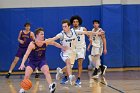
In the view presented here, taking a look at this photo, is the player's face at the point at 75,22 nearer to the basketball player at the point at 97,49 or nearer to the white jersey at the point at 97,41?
the basketball player at the point at 97,49

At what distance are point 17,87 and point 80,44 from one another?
2492mm

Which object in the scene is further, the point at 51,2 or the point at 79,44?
the point at 51,2

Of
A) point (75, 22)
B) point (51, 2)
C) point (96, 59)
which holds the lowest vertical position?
point (96, 59)

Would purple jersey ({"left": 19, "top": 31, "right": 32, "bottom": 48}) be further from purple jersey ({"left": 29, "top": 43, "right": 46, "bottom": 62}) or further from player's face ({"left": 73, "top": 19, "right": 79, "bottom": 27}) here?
purple jersey ({"left": 29, "top": 43, "right": 46, "bottom": 62})

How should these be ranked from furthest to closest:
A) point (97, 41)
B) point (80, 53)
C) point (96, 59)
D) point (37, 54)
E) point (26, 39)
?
point (26, 39) → point (97, 41) → point (96, 59) → point (80, 53) → point (37, 54)

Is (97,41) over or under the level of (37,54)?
over

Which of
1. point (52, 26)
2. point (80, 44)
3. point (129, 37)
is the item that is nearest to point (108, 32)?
point (129, 37)

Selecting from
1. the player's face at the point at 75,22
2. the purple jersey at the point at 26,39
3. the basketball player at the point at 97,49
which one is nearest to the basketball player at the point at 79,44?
the player's face at the point at 75,22

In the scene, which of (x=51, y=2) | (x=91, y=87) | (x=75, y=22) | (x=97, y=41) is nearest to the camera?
(x=91, y=87)

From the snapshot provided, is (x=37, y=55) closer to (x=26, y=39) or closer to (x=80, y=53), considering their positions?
(x=80, y=53)

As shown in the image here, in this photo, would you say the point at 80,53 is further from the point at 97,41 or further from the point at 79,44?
the point at 97,41

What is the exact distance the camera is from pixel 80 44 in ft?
40.0

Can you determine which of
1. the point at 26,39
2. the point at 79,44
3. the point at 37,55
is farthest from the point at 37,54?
the point at 26,39

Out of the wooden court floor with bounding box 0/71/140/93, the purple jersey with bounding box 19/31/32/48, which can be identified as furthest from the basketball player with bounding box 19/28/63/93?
the purple jersey with bounding box 19/31/32/48
